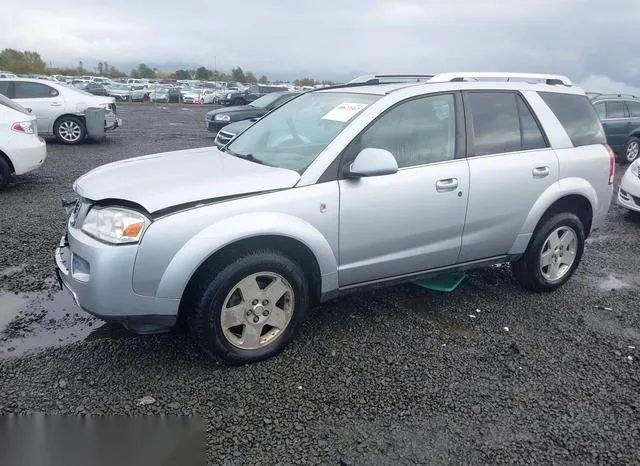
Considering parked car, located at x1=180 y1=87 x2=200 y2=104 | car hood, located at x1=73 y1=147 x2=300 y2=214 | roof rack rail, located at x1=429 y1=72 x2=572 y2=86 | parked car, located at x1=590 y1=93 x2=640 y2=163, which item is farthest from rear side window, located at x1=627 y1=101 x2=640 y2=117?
parked car, located at x1=180 y1=87 x2=200 y2=104

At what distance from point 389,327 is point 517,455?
1.42m

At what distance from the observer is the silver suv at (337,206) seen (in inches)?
115

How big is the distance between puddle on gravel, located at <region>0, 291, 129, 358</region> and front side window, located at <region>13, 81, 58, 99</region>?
9950mm

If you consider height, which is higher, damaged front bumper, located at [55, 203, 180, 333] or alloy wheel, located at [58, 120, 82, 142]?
alloy wheel, located at [58, 120, 82, 142]

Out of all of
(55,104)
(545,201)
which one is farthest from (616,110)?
→ (55,104)

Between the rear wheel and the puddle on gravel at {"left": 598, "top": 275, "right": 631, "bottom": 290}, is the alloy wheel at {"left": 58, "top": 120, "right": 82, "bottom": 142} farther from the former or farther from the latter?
the rear wheel

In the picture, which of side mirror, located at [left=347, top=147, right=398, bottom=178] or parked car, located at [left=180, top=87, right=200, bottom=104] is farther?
parked car, located at [left=180, top=87, right=200, bottom=104]

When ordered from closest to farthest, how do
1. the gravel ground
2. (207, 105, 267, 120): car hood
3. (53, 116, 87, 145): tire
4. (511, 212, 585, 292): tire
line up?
the gravel ground
(511, 212, 585, 292): tire
(53, 116, 87, 145): tire
(207, 105, 267, 120): car hood

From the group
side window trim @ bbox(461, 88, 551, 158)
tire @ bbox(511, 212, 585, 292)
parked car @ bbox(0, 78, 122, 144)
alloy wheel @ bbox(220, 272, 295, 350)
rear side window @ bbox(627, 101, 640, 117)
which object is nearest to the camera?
alloy wheel @ bbox(220, 272, 295, 350)

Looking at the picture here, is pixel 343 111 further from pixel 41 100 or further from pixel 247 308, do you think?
pixel 41 100

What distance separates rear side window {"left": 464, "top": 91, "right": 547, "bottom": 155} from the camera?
4.02 metres

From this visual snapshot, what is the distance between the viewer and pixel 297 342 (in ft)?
11.8

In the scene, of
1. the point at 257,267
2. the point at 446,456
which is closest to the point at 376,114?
the point at 257,267

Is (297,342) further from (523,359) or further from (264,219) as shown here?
(523,359)
